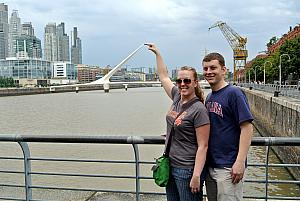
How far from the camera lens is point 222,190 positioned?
2592mm

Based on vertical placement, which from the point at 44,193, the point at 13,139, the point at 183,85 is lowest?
the point at 44,193

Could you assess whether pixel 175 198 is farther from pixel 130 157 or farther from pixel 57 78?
pixel 57 78

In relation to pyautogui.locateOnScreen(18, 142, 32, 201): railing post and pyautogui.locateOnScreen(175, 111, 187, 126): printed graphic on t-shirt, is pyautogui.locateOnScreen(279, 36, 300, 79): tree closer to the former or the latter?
pyautogui.locateOnScreen(18, 142, 32, 201): railing post

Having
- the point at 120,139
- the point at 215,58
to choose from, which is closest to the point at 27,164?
the point at 120,139

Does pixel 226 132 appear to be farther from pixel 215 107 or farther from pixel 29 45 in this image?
pixel 29 45

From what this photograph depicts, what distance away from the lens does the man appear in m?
2.51

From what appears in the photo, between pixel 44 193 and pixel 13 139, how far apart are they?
225cm

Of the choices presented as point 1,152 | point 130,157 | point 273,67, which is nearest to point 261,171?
point 130,157

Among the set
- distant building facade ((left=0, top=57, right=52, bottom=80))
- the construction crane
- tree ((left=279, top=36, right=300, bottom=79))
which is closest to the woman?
tree ((left=279, top=36, right=300, bottom=79))

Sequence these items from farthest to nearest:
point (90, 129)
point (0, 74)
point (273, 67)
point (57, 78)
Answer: point (57, 78) < point (0, 74) < point (273, 67) < point (90, 129)

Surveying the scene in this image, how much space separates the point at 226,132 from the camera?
258 cm

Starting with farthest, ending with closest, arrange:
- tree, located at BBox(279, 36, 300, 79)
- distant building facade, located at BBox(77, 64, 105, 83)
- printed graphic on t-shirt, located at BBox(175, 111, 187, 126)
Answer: distant building facade, located at BBox(77, 64, 105, 83) → tree, located at BBox(279, 36, 300, 79) → printed graphic on t-shirt, located at BBox(175, 111, 187, 126)

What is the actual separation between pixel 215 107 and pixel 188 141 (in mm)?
299

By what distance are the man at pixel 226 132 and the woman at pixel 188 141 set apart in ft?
0.27
